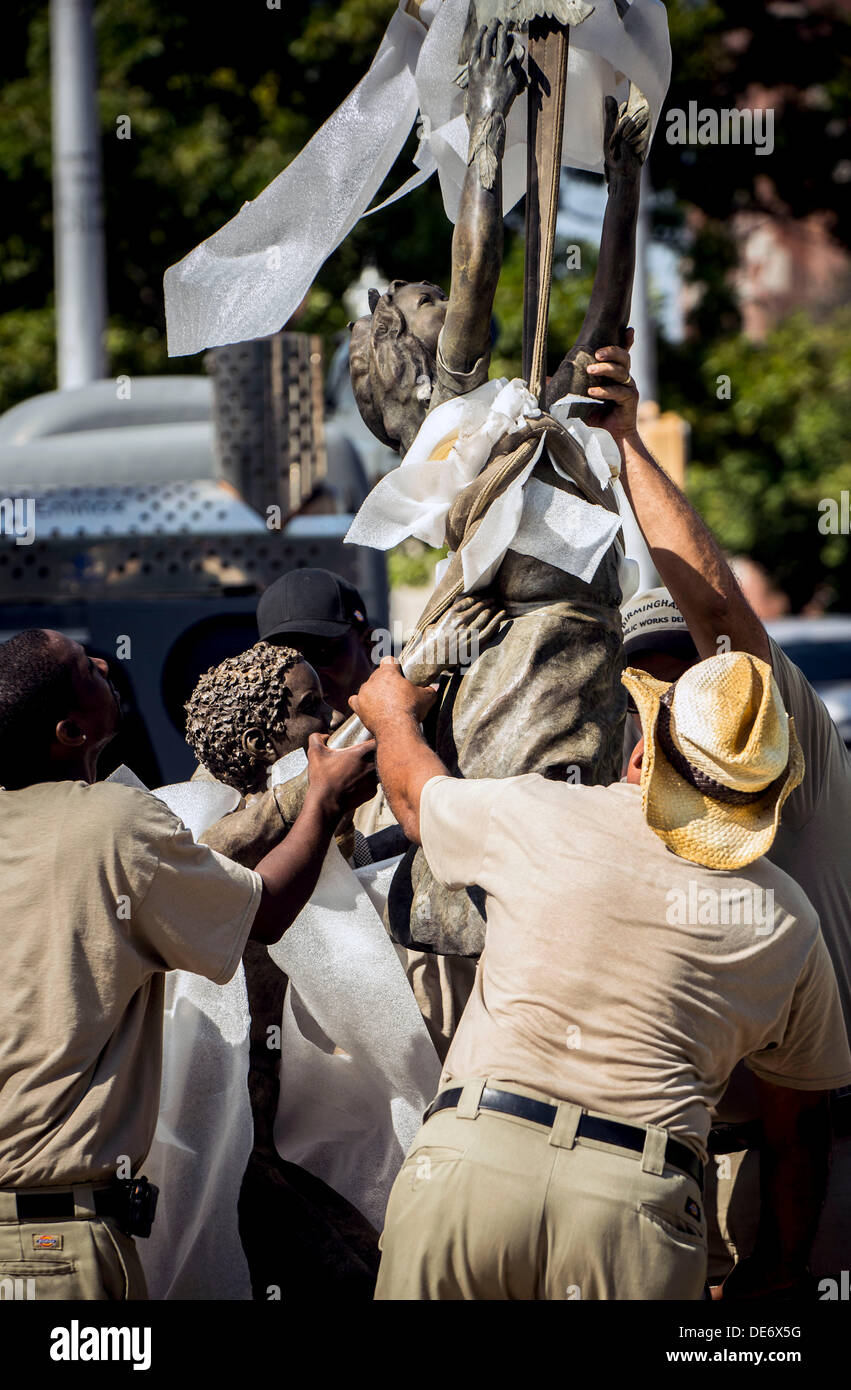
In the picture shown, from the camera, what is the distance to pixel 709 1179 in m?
2.97

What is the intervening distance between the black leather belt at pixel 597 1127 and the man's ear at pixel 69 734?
2.91 ft

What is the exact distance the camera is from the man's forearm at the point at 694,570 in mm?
2881

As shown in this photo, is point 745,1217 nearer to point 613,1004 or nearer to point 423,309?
point 613,1004

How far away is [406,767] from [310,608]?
899mm

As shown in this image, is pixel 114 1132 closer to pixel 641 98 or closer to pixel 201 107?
pixel 641 98

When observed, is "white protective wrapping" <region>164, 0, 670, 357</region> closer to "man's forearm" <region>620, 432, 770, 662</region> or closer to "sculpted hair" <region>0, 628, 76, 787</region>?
"man's forearm" <region>620, 432, 770, 662</region>

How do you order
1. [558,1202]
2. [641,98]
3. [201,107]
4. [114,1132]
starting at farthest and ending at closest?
[201,107] < [641,98] < [114,1132] < [558,1202]

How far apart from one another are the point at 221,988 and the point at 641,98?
6.27 feet

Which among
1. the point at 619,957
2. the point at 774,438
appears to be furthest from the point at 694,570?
the point at 774,438

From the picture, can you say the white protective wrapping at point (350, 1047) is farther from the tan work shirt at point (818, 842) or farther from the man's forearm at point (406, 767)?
the tan work shirt at point (818, 842)

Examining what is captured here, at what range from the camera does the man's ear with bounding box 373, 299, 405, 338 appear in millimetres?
3014

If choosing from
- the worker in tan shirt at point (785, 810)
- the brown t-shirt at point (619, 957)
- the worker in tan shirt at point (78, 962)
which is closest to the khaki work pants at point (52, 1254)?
the worker in tan shirt at point (78, 962)

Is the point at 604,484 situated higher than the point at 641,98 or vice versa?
the point at 641,98

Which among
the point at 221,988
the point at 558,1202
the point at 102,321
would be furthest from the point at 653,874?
the point at 102,321
